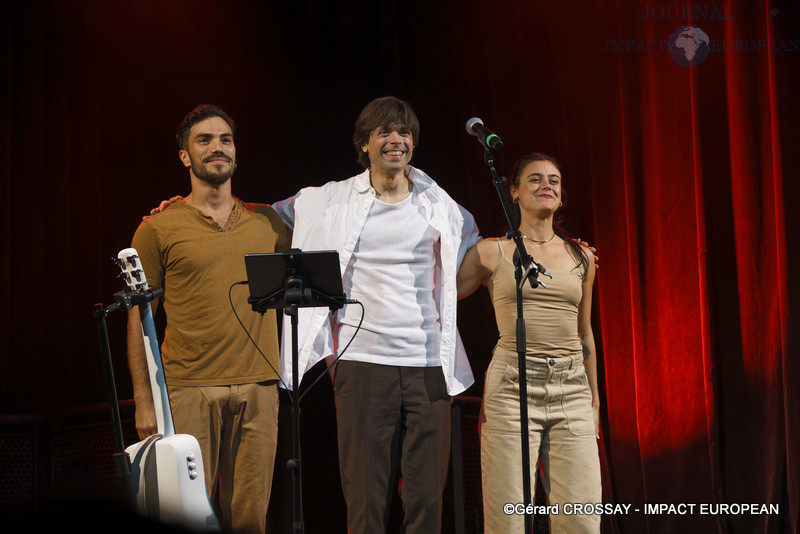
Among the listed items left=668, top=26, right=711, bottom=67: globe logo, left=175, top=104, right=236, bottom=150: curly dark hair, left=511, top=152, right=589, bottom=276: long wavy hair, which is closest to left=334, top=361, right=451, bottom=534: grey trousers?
left=511, top=152, right=589, bottom=276: long wavy hair

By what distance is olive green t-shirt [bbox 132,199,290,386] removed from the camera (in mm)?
3363

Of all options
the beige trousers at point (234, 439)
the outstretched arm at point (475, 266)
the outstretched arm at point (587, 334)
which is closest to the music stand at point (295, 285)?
the beige trousers at point (234, 439)

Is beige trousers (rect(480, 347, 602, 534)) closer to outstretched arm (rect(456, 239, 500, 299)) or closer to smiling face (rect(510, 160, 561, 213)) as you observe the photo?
outstretched arm (rect(456, 239, 500, 299))

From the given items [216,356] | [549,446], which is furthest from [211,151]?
[549,446]

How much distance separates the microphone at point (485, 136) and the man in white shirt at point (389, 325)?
422 millimetres

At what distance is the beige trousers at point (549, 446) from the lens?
3311 mm

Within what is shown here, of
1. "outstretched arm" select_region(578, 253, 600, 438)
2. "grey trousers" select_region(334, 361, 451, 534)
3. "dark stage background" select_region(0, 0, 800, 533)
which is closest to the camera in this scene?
"grey trousers" select_region(334, 361, 451, 534)

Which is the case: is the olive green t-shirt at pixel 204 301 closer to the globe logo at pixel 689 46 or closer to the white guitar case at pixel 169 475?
the white guitar case at pixel 169 475

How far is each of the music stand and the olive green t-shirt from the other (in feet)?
1.47

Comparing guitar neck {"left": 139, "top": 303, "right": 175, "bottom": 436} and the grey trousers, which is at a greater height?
guitar neck {"left": 139, "top": 303, "right": 175, "bottom": 436}

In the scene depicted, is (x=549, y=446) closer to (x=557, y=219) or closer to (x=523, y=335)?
(x=523, y=335)

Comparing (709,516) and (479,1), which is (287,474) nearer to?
(709,516)

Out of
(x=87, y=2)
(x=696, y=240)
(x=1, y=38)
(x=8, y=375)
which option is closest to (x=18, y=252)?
(x=8, y=375)

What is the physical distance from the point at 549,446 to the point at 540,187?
3.83 ft
